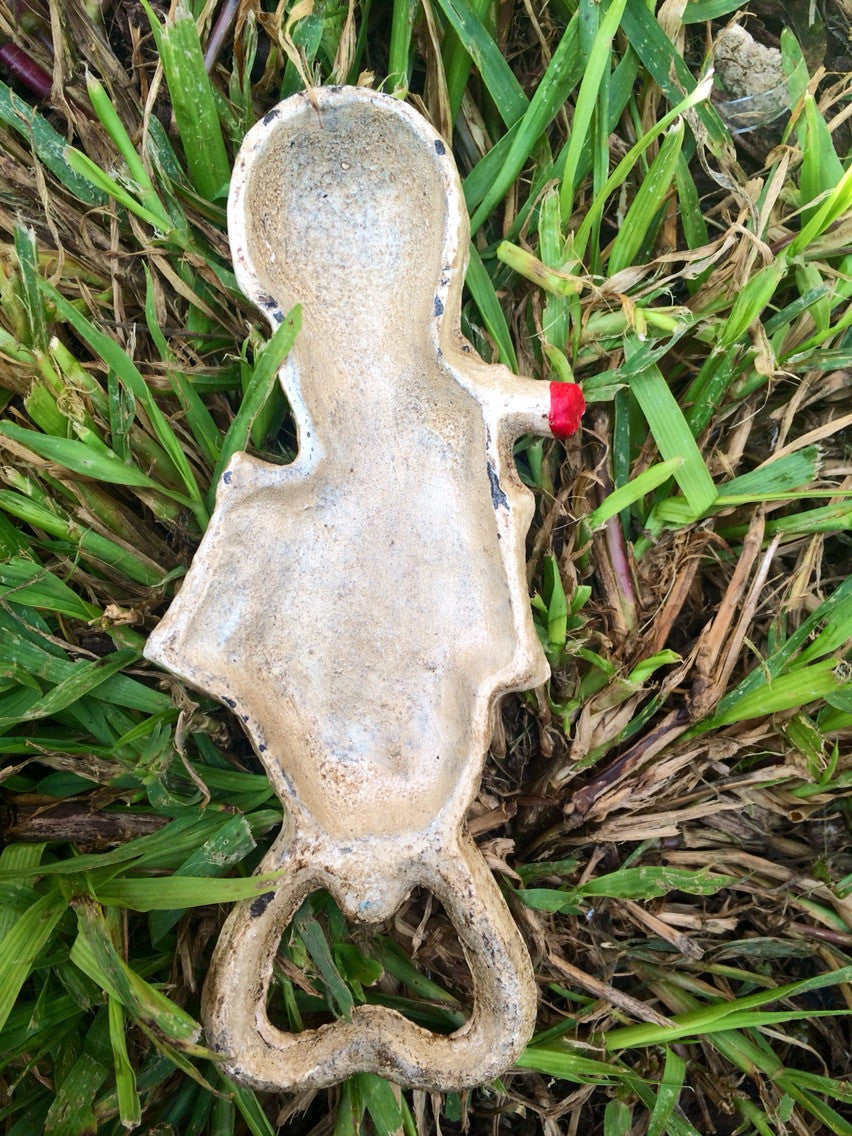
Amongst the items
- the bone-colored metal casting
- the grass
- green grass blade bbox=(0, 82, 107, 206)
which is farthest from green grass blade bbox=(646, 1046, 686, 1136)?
green grass blade bbox=(0, 82, 107, 206)

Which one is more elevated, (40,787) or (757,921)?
(40,787)

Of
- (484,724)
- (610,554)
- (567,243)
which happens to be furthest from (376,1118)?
(567,243)

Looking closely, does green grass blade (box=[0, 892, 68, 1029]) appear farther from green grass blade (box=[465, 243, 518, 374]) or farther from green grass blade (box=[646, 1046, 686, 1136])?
green grass blade (box=[465, 243, 518, 374])

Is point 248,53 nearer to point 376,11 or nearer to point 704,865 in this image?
point 376,11

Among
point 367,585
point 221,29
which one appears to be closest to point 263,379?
point 367,585

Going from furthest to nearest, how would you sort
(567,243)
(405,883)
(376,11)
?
(376,11) → (567,243) → (405,883)

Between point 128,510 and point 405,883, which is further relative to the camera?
point 128,510

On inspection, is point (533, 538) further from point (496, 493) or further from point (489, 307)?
point (489, 307)
